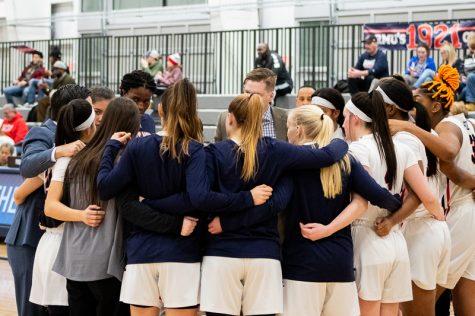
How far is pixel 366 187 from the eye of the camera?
4.25 meters

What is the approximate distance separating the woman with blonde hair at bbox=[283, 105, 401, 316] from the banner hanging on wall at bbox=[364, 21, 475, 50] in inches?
353

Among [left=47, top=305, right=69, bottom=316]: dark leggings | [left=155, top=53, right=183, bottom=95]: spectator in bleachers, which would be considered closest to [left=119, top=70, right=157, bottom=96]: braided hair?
[left=47, top=305, right=69, bottom=316]: dark leggings

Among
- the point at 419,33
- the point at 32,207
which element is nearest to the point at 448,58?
the point at 419,33

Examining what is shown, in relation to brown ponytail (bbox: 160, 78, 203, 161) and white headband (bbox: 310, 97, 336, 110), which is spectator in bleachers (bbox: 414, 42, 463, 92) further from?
brown ponytail (bbox: 160, 78, 203, 161)

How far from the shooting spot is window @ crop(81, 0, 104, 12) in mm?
19594

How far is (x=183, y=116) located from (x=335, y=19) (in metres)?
11.2

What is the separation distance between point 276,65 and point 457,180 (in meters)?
8.28

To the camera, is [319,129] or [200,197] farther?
[319,129]

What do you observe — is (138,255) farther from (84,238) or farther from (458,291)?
(458,291)

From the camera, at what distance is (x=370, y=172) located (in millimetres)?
4461

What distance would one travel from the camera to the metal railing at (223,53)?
14156 millimetres

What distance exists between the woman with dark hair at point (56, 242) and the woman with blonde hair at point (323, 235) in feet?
4.18

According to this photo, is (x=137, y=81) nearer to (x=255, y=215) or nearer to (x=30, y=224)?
(x=30, y=224)

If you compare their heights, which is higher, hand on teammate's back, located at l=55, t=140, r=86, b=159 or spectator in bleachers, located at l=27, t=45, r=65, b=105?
spectator in bleachers, located at l=27, t=45, r=65, b=105
